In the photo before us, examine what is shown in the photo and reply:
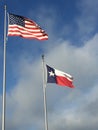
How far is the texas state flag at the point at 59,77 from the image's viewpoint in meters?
43.3

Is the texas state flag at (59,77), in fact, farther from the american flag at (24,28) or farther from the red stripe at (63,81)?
the american flag at (24,28)

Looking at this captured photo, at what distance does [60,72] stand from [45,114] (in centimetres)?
556

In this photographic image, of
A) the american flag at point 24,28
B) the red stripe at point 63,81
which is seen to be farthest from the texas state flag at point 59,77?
the american flag at point 24,28

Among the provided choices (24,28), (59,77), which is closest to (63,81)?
(59,77)

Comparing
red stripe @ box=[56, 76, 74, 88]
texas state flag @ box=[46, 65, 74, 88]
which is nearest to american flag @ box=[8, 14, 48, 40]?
texas state flag @ box=[46, 65, 74, 88]

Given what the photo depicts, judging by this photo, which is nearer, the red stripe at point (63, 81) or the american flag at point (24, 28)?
the american flag at point (24, 28)

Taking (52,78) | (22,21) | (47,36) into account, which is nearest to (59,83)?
(52,78)

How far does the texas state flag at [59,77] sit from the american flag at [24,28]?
7600mm

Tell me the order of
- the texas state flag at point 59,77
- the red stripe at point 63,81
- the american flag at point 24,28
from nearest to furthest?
1. the american flag at point 24,28
2. the red stripe at point 63,81
3. the texas state flag at point 59,77

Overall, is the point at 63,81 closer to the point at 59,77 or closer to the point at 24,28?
the point at 59,77

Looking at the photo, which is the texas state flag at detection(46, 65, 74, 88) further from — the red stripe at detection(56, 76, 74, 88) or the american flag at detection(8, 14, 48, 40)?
the american flag at detection(8, 14, 48, 40)

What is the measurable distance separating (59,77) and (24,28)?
393 inches

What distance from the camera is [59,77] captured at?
43812 millimetres

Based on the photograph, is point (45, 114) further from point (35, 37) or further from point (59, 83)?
point (35, 37)
